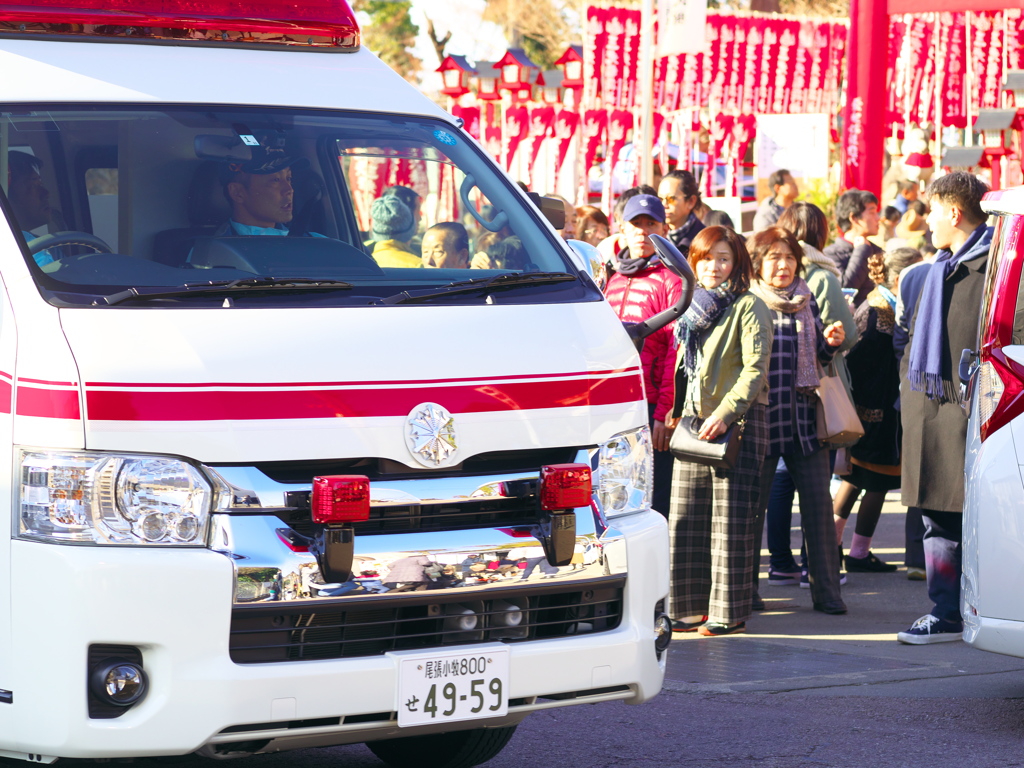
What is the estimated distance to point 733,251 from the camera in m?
7.56

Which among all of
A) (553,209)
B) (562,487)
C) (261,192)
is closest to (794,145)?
(553,209)

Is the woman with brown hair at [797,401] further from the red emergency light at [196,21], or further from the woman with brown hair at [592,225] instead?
the woman with brown hair at [592,225]

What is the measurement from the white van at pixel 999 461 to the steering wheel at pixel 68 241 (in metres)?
3.20

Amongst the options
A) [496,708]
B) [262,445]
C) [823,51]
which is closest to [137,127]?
[262,445]

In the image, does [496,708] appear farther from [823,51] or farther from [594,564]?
[823,51]

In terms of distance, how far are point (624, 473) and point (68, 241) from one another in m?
1.76

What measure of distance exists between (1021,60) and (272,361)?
78.0 ft

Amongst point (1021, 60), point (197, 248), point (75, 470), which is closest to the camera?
point (75, 470)

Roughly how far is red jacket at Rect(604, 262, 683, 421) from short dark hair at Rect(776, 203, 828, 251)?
1386 millimetres

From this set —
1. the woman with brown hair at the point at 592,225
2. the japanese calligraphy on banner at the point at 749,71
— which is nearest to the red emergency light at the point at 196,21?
the woman with brown hair at the point at 592,225

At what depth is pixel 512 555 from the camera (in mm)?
4242

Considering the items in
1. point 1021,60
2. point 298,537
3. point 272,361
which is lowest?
point 298,537

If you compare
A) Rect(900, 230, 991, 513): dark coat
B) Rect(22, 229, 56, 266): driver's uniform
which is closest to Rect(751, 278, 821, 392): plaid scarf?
Rect(900, 230, 991, 513): dark coat

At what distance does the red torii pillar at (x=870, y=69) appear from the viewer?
21.5m
